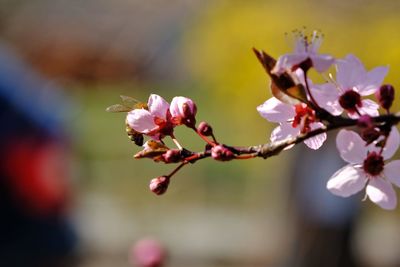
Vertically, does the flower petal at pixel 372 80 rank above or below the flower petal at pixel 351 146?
above

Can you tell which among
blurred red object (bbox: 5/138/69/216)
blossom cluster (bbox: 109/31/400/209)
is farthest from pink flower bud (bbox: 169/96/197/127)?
blurred red object (bbox: 5/138/69/216)

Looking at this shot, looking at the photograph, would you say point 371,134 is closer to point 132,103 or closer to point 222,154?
point 222,154

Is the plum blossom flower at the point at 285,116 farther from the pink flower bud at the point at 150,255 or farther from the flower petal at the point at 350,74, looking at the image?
the pink flower bud at the point at 150,255

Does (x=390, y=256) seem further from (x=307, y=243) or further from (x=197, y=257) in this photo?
(x=307, y=243)

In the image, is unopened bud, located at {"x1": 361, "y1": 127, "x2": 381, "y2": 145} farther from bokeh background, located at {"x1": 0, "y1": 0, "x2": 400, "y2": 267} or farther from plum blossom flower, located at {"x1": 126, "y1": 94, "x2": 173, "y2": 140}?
bokeh background, located at {"x1": 0, "y1": 0, "x2": 400, "y2": 267}

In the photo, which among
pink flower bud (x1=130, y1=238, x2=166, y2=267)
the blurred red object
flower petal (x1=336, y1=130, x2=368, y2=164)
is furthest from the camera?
the blurred red object

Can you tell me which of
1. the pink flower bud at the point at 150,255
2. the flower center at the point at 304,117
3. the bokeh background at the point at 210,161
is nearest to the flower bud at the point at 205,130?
the flower center at the point at 304,117

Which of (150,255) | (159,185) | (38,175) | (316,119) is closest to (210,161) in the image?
(38,175)
